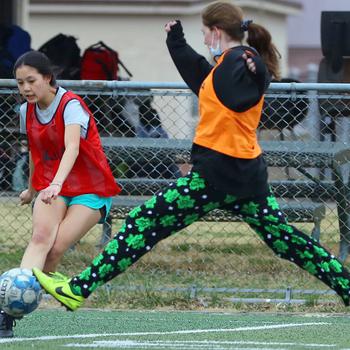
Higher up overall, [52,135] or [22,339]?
[52,135]

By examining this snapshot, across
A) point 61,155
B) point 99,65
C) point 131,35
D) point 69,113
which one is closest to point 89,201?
point 61,155

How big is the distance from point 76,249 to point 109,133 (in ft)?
3.08

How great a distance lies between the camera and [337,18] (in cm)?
1210

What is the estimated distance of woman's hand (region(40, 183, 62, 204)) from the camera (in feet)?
22.4

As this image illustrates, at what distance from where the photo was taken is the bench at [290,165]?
9.88 meters

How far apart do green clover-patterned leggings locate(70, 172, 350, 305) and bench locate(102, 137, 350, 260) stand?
280 centimetres

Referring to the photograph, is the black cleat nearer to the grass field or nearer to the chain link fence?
the grass field

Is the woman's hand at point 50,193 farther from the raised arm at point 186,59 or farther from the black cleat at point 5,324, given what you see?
the raised arm at point 186,59

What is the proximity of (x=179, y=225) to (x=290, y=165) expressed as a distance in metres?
3.05

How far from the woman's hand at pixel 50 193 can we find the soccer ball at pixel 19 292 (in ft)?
1.25

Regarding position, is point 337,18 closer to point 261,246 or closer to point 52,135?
point 261,246

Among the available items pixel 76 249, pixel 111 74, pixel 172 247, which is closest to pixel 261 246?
pixel 172 247

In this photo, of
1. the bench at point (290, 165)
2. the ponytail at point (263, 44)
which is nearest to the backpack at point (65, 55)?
the bench at point (290, 165)

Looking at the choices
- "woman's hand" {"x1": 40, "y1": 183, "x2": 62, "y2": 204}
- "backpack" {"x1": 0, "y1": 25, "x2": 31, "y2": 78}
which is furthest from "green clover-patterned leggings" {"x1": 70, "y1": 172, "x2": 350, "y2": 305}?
"backpack" {"x1": 0, "y1": 25, "x2": 31, "y2": 78}
